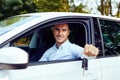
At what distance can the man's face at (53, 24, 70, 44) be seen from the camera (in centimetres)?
381

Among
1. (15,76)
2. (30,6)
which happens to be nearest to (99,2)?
(30,6)

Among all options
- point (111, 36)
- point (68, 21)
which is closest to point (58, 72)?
point (68, 21)

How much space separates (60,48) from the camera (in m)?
3.81

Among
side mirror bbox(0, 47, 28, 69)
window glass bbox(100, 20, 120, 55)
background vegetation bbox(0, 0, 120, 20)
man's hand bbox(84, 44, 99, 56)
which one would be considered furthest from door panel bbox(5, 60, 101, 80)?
background vegetation bbox(0, 0, 120, 20)

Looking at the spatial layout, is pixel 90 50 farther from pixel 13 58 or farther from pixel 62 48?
pixel 13 58

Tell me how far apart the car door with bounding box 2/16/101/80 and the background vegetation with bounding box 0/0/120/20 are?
669 inches

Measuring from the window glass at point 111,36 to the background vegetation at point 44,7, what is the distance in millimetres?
16513

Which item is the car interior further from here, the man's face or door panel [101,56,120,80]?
door panel [101,56,120,80]

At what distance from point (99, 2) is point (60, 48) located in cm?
1874

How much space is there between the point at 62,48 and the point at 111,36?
0.70 meters

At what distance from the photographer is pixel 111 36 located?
166 inches

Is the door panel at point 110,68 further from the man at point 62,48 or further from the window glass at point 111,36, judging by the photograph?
the man at point 62,48

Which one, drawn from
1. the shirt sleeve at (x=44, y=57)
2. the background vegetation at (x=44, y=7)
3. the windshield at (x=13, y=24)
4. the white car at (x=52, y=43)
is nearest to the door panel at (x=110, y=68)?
the white car at (x=52, y=43)

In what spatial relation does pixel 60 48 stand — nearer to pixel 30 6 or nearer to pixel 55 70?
pixel 55 70
